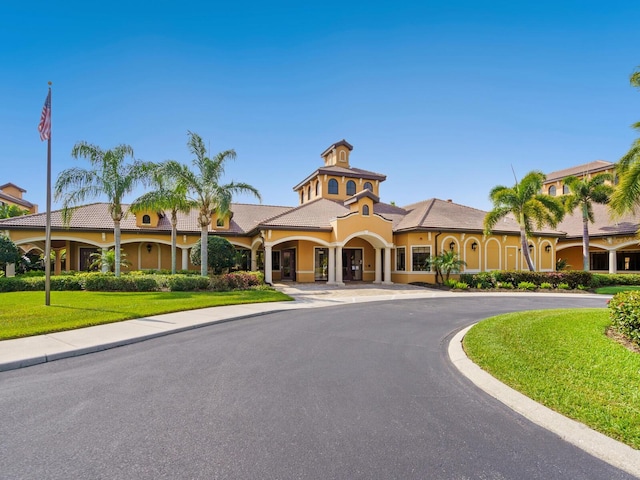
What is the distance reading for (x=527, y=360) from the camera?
6.62 m

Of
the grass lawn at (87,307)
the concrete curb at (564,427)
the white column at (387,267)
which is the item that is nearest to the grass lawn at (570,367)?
the concrete curb at (564,427)

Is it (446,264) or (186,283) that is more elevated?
(446,264)

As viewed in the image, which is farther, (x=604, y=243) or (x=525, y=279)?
(x=604, y=243)

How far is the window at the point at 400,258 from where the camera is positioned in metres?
27.1

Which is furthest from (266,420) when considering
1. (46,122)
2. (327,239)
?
(327,239)

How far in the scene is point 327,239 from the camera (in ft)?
83.3

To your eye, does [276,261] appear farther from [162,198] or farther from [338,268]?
[162,198]

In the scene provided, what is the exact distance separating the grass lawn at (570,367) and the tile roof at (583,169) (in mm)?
51518

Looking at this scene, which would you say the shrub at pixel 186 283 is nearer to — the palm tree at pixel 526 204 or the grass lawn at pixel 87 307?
the grass lawn at pixel 87 307

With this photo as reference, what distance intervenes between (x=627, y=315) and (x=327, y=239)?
18.7 metres

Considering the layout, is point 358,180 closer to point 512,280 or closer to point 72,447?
point 512,280

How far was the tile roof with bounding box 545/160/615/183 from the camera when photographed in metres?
49.7

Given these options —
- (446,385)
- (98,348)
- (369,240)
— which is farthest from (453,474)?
(369,240)

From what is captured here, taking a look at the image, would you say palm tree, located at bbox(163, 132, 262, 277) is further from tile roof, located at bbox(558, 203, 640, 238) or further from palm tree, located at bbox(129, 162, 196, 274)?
tile roof, located at bbox(558, 203, 640, 238)
